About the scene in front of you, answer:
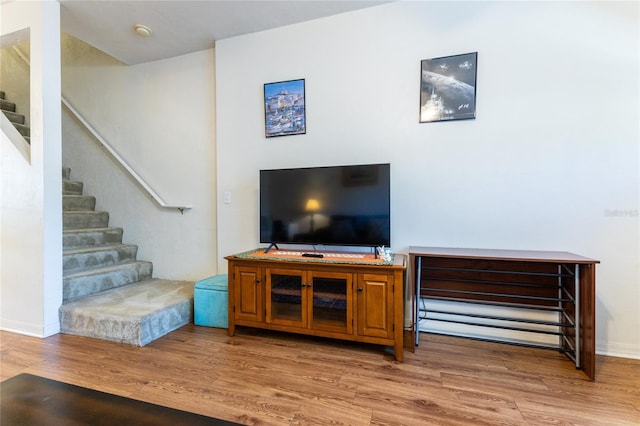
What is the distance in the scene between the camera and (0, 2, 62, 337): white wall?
2.26 metres

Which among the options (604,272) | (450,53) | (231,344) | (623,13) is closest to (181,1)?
(450,53)

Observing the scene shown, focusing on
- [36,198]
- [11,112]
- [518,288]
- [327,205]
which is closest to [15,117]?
[11,112]

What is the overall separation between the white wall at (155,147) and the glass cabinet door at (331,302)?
148 cm

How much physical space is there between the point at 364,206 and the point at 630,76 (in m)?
2.01

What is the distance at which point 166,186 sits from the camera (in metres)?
3.22

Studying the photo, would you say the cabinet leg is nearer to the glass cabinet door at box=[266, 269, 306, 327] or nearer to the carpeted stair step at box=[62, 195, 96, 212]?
the glass cabinet door at box=[266, 269, 306, 327]

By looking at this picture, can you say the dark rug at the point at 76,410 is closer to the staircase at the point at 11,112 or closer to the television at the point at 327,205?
the television at the point at 327,205

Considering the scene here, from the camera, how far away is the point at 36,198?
89.6 inches

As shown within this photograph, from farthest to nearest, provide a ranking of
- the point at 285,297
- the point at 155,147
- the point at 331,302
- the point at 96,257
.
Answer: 1. the point at 155,147
2. the point at 96,257
3. the point at 285,297
4. the point at 331,302

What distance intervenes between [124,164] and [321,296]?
2.88 meters

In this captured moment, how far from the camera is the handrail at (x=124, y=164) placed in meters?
3.13

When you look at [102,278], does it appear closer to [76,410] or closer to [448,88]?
[76,410]

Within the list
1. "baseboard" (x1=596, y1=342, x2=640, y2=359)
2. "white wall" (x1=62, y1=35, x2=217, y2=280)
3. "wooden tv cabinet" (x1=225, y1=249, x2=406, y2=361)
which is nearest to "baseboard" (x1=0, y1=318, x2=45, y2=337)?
"white wall" (x1=62, y1=35, x2=217, y2=280)

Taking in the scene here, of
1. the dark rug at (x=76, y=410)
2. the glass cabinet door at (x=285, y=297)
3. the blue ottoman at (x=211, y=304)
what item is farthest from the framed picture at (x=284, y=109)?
the dark rug at (x=76, y=410)
